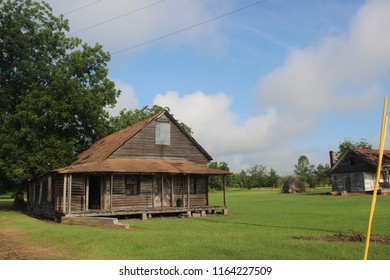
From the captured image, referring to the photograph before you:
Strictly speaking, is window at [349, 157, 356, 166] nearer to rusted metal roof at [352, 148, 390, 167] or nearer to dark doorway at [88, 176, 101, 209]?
rusted metal roof at [352, 148, 390, 167]

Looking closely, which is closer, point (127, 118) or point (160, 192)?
point (160, 192)

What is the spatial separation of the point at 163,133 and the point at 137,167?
219 inches

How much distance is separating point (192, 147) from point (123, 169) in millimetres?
8540

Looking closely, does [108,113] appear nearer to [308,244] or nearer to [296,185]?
[308,244]

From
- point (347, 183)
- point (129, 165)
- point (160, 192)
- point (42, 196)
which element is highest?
point (129, 165)

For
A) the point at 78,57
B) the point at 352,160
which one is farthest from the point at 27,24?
the point at 352,160

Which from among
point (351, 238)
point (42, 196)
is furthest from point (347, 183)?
point (351, 238)

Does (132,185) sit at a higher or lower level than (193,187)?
higher

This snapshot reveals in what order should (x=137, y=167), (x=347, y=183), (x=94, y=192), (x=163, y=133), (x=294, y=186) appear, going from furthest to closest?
(x=294, y=186) → (x=347, y=183) → (x=163, y=133) → (x=94, y=192) → (x=137, y=167)

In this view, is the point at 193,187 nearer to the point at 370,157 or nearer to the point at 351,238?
the point at 351,238

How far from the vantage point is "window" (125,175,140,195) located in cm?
2549

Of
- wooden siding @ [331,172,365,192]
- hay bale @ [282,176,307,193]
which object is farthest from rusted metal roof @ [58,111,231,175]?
hay bale @ [282,176,307,193]

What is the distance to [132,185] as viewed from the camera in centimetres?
A: 2573

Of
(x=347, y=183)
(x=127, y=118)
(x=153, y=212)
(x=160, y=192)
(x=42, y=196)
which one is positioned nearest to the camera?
(x=153, y=212)
